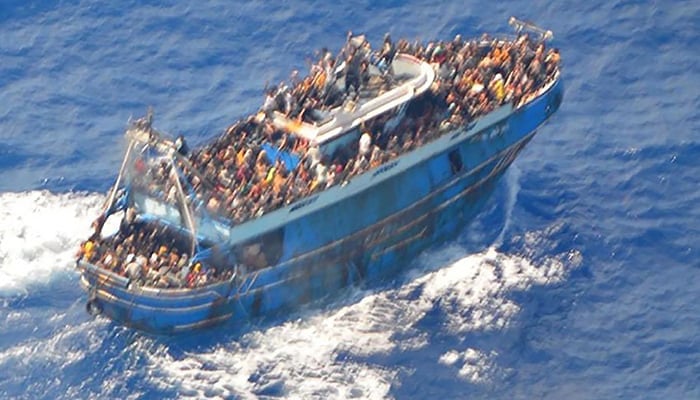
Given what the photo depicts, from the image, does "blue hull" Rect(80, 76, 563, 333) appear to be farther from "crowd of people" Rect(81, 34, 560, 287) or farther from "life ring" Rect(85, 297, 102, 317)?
"crowd of people" Rect(81, 34, 560, 287)

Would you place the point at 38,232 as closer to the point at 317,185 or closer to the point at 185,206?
the point at 185,206

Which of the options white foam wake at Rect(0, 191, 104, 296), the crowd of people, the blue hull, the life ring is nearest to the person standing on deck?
the crowd of people

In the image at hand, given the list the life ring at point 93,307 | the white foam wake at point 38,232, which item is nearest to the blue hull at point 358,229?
the life ring at point 93,307

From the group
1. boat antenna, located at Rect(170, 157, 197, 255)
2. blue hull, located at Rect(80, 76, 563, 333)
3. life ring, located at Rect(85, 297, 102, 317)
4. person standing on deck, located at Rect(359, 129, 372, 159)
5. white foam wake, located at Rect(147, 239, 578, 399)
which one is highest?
boat antenna, located at Rect(170, 157, 197, 255)

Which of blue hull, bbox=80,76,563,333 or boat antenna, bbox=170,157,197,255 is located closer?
boat antenna, bbox=170,157,197,255

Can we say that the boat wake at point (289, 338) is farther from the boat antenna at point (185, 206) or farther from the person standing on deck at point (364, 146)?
the person standing on deck at point (364, 146)

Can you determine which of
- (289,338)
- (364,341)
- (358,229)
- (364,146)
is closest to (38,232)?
(289,338)

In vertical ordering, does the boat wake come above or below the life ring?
below

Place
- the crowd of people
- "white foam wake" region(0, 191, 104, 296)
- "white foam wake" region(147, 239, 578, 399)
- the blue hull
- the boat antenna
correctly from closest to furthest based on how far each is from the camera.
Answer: "white foam wake" region(147, 239, 578, 399), the boat antenna, the blue hull, the crowd of people, "white foam wake" region(0, 191, 104, 296)
